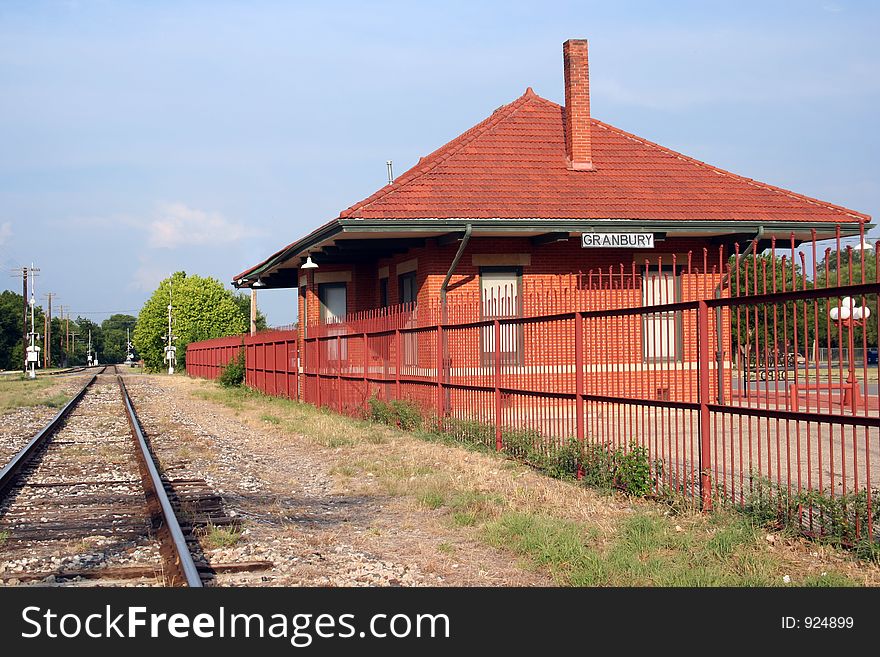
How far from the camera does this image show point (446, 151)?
22.5 meters

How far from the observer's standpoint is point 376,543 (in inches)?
325

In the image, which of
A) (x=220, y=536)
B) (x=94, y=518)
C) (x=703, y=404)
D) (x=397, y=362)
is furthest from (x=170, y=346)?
(x=703, y=404)

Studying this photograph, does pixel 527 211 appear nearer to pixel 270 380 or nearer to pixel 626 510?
pixel 626 510

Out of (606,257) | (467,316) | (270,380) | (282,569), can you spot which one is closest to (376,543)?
(282,569)

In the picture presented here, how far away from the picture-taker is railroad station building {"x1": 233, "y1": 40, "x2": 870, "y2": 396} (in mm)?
19172

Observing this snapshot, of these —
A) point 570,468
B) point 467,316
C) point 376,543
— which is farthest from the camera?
point 467,316

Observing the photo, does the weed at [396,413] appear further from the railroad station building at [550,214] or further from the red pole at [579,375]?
the red pole at [579,375]

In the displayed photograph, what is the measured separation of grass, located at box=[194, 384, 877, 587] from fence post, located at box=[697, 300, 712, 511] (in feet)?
0.81

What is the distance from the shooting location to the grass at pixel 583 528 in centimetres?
666

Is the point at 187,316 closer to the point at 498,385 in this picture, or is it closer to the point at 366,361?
the point at 366,361

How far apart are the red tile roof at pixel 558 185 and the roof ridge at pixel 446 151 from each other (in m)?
0.03

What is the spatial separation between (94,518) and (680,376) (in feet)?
26.0

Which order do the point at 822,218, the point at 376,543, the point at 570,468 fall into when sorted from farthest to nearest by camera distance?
the point at 822,218 → the point at 570,468 → the point at 376,543

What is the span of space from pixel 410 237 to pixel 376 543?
12.6 m
